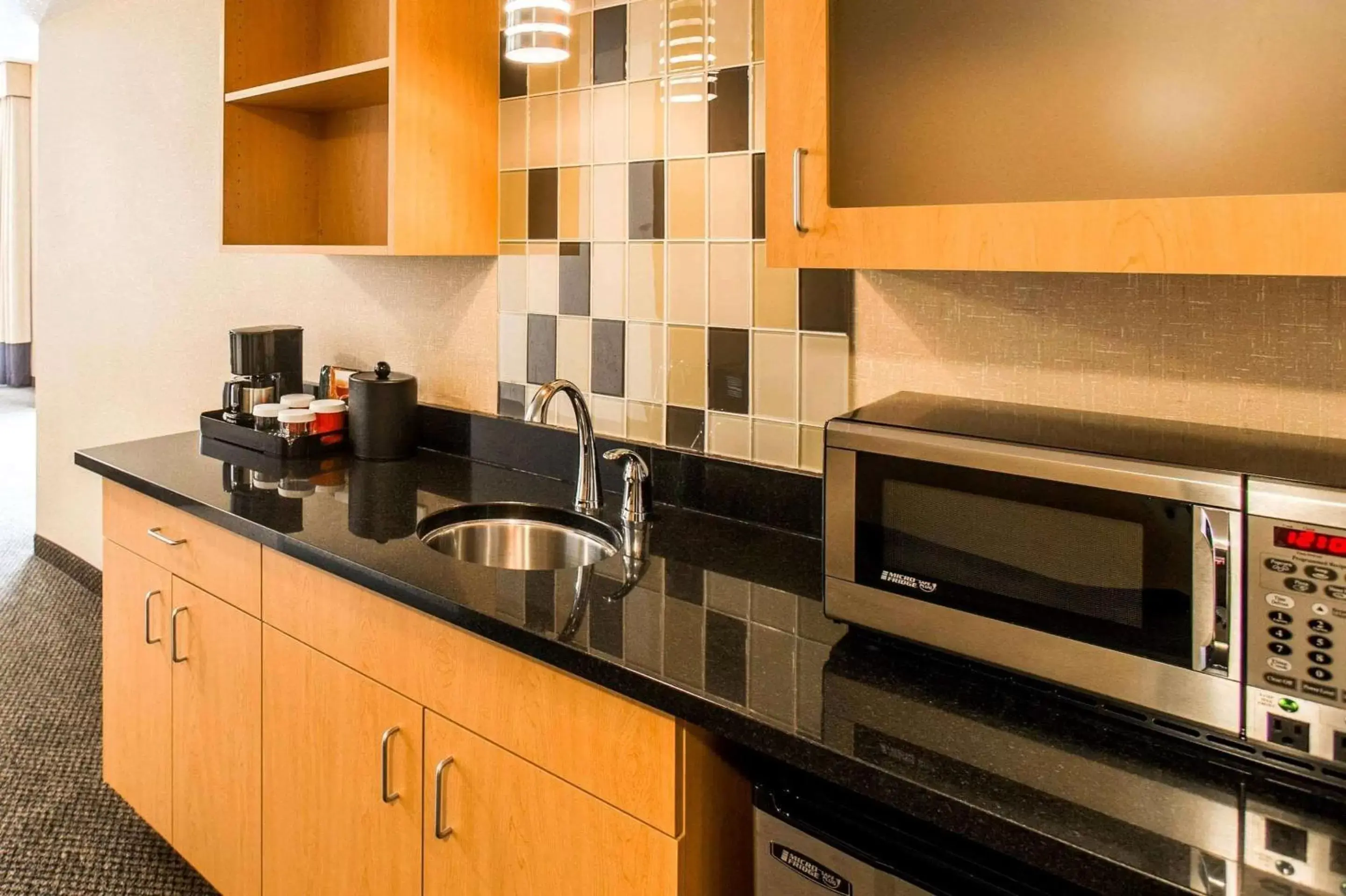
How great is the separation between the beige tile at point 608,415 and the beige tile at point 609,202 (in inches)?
13.0

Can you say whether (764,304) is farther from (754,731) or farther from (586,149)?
(754,731)

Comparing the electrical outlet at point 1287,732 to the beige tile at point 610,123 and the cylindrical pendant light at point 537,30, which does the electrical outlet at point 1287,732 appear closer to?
the beige tile at point 610,123

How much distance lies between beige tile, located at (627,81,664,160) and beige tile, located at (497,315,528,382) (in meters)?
0.48

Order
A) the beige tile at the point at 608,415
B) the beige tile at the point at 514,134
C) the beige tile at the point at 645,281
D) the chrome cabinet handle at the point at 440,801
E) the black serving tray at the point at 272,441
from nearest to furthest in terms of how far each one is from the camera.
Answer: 1. the chrome cabinet handle at the point at 440,801
2. the beige tile at the point at 645,281
3. the beige tile at the point at 608,415
4. the beige tile at the point at 514,134
5. the black serving tray at the point at 272,441

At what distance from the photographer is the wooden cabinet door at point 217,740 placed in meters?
1.75

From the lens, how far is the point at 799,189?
46.4 inches

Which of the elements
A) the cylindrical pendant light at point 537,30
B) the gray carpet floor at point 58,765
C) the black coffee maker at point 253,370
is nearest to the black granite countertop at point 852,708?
the black coffee maker at point 253,370

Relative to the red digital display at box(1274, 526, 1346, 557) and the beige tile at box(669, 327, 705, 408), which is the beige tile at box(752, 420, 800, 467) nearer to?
the beige tile at box(669, 327, 705, 408)

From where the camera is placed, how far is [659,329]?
71.1 inches

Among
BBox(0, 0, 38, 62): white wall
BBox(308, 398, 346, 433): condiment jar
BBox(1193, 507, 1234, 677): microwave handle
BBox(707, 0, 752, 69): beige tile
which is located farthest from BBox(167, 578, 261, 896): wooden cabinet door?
BBox(0, 0, 38, 62): white wall

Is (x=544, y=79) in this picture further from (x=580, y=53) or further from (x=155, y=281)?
(x=155, y=281)

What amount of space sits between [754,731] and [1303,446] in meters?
0.70

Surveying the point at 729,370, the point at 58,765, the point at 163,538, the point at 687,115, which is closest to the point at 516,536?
the point at 729,370

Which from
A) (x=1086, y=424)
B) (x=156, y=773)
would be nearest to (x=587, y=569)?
(x=1086, y=424)
